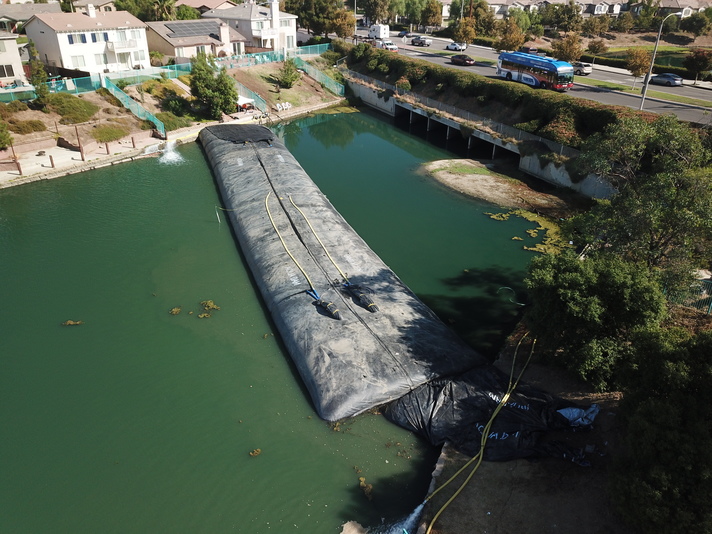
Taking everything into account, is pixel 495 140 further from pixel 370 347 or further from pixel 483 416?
pixel 483 416

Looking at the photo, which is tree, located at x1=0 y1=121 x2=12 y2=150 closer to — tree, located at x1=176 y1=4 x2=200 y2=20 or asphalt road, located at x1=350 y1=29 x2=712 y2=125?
tree, located at x1=176 y1=4 x2=200 y2=20

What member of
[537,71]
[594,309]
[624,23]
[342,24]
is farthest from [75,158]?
[624,23]

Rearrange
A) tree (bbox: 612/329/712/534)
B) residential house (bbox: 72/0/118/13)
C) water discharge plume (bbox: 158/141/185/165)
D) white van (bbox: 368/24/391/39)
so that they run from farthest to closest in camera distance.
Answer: white van (bbox: 368/24/391/39), residential house (bbox: 72/0/118/13), water discharge plume (bbox: 158/141/185/165), tree (bbox: 612/329/712/534)

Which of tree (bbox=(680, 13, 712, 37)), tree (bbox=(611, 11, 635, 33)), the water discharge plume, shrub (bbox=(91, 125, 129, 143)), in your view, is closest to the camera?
the water discharge plume

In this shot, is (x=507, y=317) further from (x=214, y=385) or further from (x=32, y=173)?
(x=32, y=173)

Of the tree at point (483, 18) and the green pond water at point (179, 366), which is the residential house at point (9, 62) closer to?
the green pond water at point (179, 366)

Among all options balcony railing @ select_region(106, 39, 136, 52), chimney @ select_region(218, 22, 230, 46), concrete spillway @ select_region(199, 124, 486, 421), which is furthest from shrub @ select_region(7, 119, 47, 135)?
chimney @ select_region(218, 22, 230, 46)

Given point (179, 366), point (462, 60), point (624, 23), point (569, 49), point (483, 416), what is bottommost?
point (179, 366)
